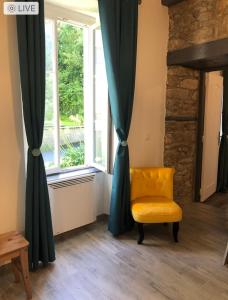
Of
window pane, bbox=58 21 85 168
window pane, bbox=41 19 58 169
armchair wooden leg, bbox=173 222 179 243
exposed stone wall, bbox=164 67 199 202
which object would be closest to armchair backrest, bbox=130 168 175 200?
armchair wooden leg, bbox=173 222 179 243

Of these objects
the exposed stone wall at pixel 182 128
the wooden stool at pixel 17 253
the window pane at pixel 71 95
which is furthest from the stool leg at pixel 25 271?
the exposed stone wall at pixel 182 128

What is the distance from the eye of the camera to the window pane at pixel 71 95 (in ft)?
9.85

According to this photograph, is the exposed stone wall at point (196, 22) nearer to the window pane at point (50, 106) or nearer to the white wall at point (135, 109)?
the white wall at point (135, 109)

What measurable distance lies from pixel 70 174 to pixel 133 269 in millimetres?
1210

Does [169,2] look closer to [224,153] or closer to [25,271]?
[224,153]

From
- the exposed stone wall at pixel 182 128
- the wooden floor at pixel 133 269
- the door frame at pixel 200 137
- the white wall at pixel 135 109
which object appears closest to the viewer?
the wooden floor at pixel 133 269

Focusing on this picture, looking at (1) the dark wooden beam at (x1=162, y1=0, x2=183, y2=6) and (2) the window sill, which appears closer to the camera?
(2) the window sill

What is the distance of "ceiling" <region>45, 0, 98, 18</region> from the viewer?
259cm

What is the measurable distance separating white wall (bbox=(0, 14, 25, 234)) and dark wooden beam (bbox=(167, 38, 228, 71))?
2.05 metres

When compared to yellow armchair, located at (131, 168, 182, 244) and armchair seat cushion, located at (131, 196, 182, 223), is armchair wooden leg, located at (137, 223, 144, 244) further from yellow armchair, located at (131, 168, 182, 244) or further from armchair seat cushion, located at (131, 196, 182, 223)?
armchair seat cushion, located at (131, 196, 182, 223)

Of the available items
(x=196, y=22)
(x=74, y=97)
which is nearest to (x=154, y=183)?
(x=74, y=97)

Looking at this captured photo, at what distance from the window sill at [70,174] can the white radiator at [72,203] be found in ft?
0.16

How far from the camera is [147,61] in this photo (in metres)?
3.11

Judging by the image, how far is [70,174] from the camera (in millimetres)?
2828
